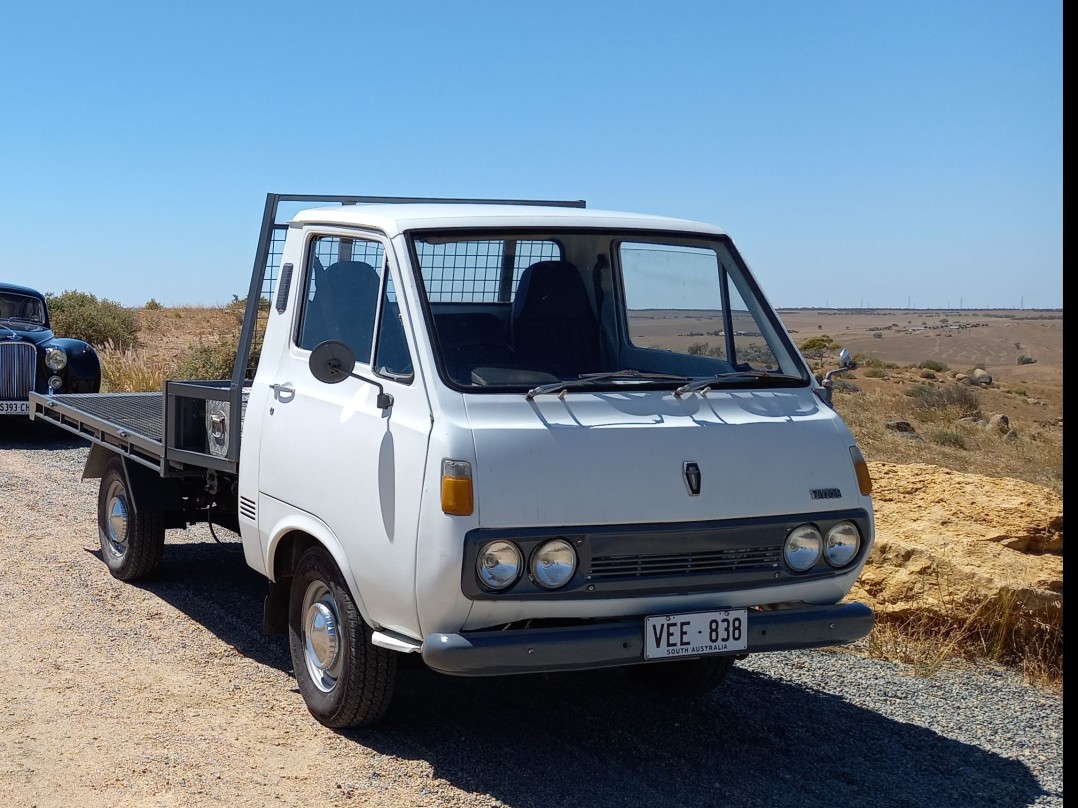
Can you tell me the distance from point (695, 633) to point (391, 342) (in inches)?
63.9

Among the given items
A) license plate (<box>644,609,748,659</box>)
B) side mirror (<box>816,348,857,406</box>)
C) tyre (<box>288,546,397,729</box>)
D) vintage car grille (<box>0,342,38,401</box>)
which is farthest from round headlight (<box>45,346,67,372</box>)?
license plate (<box>644,609,748,659</box>)

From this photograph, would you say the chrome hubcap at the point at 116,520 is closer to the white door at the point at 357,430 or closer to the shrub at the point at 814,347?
the white door at the point at 357,430

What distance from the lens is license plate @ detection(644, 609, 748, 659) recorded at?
14.5 ft

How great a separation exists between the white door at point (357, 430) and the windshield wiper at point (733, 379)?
3.49 ft

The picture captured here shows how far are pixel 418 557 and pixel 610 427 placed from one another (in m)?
0.84

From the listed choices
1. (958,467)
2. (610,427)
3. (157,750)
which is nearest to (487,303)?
(610,427)

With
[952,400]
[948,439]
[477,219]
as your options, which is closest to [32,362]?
[477,219]

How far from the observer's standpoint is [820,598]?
4812 mm

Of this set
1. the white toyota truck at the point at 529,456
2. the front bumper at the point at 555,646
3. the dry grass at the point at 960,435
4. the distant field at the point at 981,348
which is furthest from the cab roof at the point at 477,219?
the distant field at the point at 981,348

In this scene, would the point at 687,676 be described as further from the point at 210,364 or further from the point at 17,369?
the point at 210,364

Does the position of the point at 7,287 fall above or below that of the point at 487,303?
above

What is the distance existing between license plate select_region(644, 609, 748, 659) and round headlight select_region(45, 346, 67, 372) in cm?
1217

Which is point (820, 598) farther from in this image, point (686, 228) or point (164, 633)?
point (164, 633)

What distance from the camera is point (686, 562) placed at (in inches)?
178
